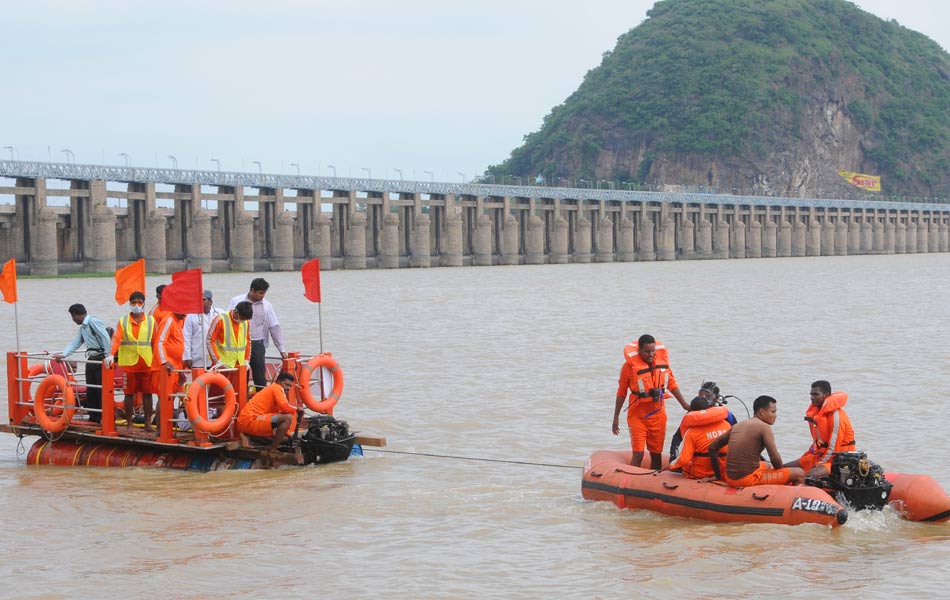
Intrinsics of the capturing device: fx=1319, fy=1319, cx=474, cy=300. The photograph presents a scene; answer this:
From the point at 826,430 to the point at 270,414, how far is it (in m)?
6.75

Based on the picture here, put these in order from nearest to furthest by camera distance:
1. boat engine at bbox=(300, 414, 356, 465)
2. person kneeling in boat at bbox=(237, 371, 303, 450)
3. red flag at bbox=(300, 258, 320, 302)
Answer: person kneeling in boat at bbox=(237, 371, 303, 450)
boat engine at bbox=(300, 414, 356, 465)
red flag at bbox=(300, 258, 320, 302)

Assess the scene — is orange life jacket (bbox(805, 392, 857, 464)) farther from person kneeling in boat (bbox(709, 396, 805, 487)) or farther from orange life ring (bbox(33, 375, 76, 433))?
orange life ring (bbox(33, 375, 76, 433))

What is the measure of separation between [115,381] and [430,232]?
8608cm

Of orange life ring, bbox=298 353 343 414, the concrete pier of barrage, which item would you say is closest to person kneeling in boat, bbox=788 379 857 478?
orange life ring, bbox=298 353 343 414

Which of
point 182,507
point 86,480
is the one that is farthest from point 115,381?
point 182,507

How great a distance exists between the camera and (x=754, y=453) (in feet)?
43.7

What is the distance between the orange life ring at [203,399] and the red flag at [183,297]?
0.88 m

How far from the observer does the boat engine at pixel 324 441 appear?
661 inches

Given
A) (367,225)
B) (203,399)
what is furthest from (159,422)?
(367,225)

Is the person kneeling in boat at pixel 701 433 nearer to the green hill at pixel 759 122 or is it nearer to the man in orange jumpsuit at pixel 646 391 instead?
the man in orange jumpsuit at pixel 646 391

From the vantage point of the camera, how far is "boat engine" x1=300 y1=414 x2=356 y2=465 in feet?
55.1

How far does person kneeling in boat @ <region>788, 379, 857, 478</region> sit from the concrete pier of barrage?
63493 mm

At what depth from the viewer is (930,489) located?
1357cm

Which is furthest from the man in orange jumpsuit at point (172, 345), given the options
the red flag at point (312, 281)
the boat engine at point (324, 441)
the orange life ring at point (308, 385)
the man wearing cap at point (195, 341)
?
the red flag at point (312, 281)
